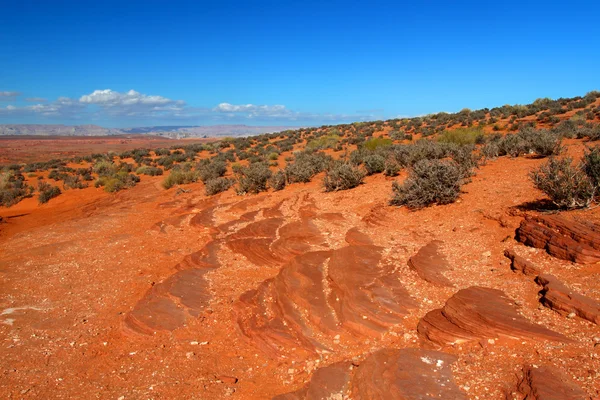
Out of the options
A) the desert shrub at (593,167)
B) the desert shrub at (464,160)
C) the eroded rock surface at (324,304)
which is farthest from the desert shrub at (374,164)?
the eroded rock surface at (324,304)

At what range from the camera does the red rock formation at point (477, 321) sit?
4.12m

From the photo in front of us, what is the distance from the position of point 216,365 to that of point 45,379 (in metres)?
1.97

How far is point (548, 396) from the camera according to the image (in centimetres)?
312

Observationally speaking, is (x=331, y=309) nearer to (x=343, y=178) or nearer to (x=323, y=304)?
(x=323, y=304)

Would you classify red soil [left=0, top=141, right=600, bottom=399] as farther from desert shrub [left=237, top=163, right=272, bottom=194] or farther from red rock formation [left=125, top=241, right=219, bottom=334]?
desert shrub [left=237, top=163, right=272, bottom=194]

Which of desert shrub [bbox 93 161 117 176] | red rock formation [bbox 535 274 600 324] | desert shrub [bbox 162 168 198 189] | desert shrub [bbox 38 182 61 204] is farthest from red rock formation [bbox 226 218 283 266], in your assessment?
desert shrub [bbox 93 161 117 176]

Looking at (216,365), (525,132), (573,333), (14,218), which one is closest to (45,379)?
(216,365)

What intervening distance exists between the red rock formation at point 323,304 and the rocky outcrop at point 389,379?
0.54 m

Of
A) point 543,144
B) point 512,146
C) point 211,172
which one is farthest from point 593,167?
point 211,172

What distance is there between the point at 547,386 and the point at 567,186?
4.96 meters

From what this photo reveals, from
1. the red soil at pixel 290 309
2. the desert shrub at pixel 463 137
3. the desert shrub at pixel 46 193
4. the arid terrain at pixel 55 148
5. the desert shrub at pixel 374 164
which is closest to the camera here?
the red soil at pixel 290 309

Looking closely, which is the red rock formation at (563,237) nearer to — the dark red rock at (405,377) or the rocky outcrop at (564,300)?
the rocky outcrop at (564,300)

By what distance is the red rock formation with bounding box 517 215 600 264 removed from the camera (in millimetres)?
5207

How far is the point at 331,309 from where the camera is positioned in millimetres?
5355
